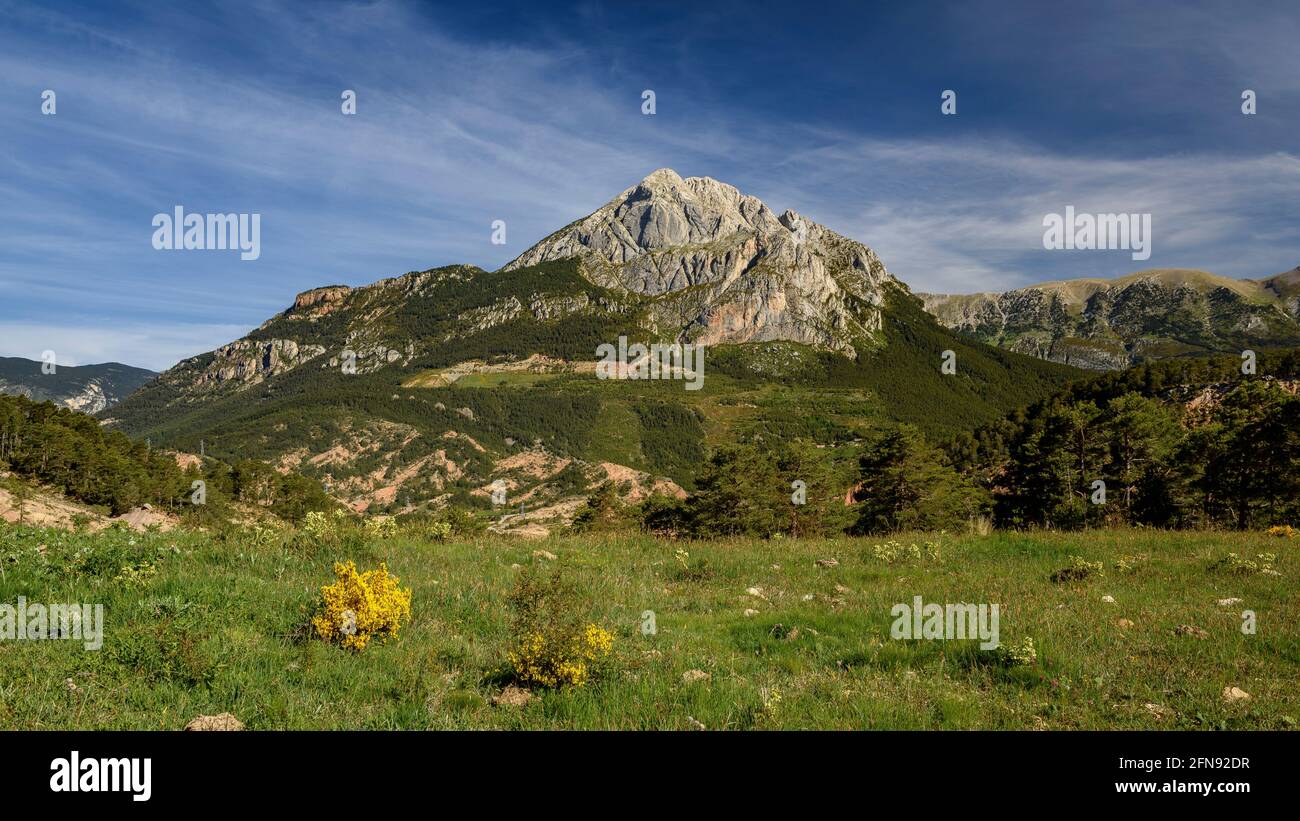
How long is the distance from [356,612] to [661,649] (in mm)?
4121

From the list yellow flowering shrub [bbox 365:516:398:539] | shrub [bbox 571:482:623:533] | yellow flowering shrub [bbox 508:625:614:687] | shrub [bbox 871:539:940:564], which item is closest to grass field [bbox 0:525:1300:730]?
yellow flowering shrub [bbox 508:625:614:687]

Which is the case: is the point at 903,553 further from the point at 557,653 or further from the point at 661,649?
the point at 557,653

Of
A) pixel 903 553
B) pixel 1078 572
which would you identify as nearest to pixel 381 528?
pixel 903 553

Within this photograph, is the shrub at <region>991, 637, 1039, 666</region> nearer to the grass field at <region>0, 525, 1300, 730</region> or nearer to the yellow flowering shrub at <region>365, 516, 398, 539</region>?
the grass field at <region>0, 525, 1300, 730</region>

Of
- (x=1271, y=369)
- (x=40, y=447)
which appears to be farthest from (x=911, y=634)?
(x=1271, y=369)

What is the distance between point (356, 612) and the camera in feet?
25.4

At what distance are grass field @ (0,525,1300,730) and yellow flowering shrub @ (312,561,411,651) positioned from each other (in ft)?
0.73

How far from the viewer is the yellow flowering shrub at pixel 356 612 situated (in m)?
7.67

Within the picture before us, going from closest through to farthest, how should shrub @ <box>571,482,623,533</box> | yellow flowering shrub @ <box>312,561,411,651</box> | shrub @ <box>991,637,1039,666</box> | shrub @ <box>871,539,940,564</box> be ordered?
shrub @ <box>991,637,1039,666</box>
yellow flowering shrub @ <box>312,561,411,651</box>
shrub @ <box>871,539,940,564</box>
shrub @ <box>571,482,623,533</box>

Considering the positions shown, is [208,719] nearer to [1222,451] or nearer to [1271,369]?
[1222,451]

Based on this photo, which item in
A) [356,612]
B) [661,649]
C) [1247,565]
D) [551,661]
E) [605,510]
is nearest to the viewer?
[551,661]

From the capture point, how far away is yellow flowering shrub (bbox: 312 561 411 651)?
767cm
